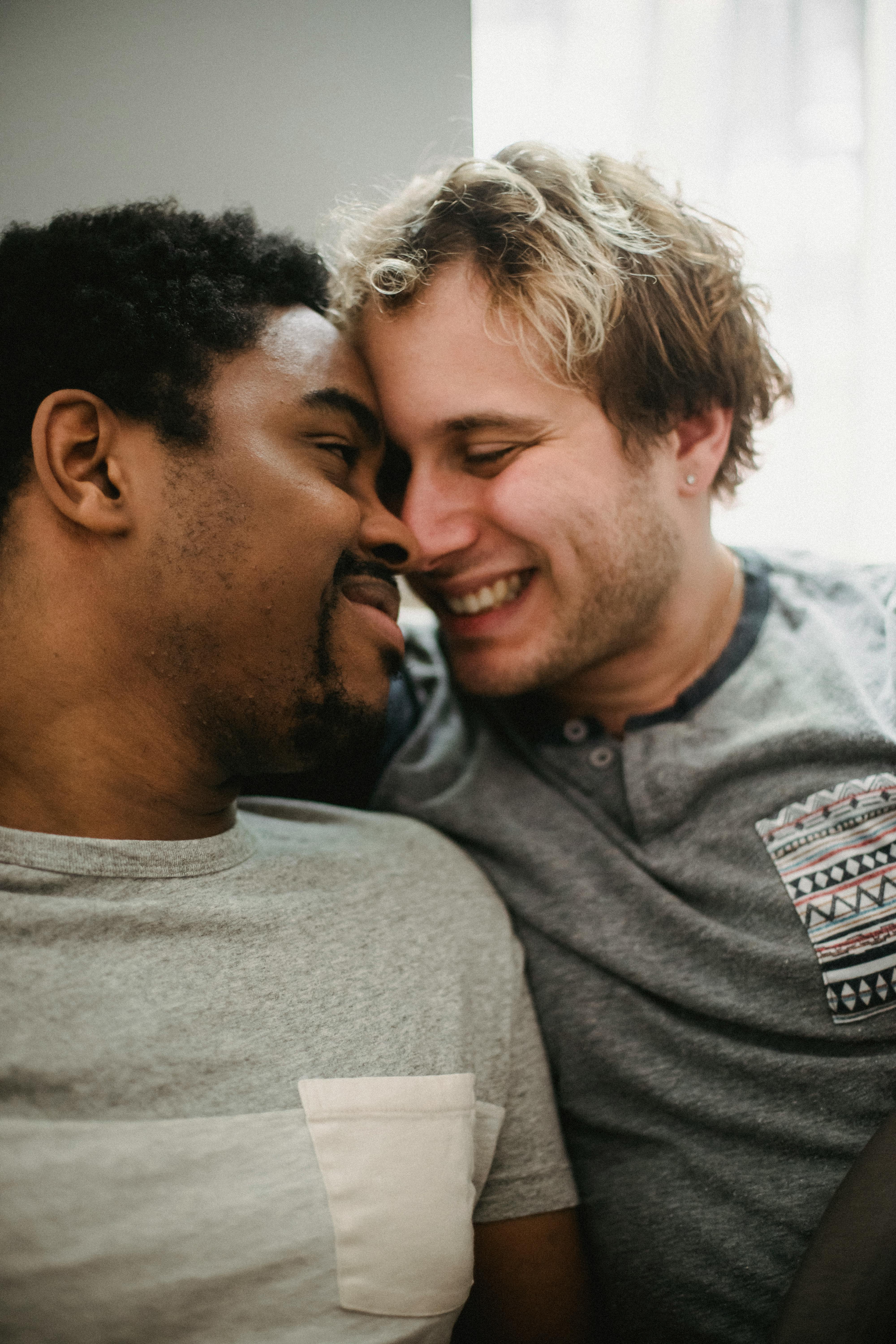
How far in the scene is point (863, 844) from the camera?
0.83m

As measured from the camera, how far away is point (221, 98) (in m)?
0.92

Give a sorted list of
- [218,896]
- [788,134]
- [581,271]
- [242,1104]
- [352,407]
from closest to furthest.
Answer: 1. [242,1104]
2. [218,896]
3. [352,407]
4. [581,271]
5. [788,134]

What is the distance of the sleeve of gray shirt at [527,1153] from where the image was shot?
82 cm

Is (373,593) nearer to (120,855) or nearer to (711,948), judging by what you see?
(120,855)

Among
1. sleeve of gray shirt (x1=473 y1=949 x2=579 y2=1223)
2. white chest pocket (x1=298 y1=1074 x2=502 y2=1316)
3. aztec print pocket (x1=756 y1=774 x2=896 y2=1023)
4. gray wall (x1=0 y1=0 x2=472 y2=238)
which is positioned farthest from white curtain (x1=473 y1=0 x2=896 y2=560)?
white chest pocket (x1=298 y1=1074 x2=502 y2=1316)

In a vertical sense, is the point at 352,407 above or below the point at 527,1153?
above

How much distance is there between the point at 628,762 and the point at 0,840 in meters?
0.68

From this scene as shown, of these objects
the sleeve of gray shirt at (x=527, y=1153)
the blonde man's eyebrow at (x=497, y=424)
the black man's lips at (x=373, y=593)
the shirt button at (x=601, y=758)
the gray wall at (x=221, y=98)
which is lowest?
the sleeve of gray shirt at (x=527, y=1153)

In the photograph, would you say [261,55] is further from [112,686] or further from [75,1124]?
[75,1124]

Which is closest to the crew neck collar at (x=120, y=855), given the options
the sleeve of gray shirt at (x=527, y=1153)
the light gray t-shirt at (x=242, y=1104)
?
the light gray t-shirt at (x=242, y=1104)

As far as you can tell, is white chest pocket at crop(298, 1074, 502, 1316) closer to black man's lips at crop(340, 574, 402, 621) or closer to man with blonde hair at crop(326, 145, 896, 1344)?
man with blonde hair at crop(326, 145, 896, 1344)

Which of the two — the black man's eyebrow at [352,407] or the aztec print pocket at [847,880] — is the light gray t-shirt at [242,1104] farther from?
the black man's eyebrow at [352,407]

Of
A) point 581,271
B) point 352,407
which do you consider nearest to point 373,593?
point 352,407

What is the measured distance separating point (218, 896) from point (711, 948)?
506mm
